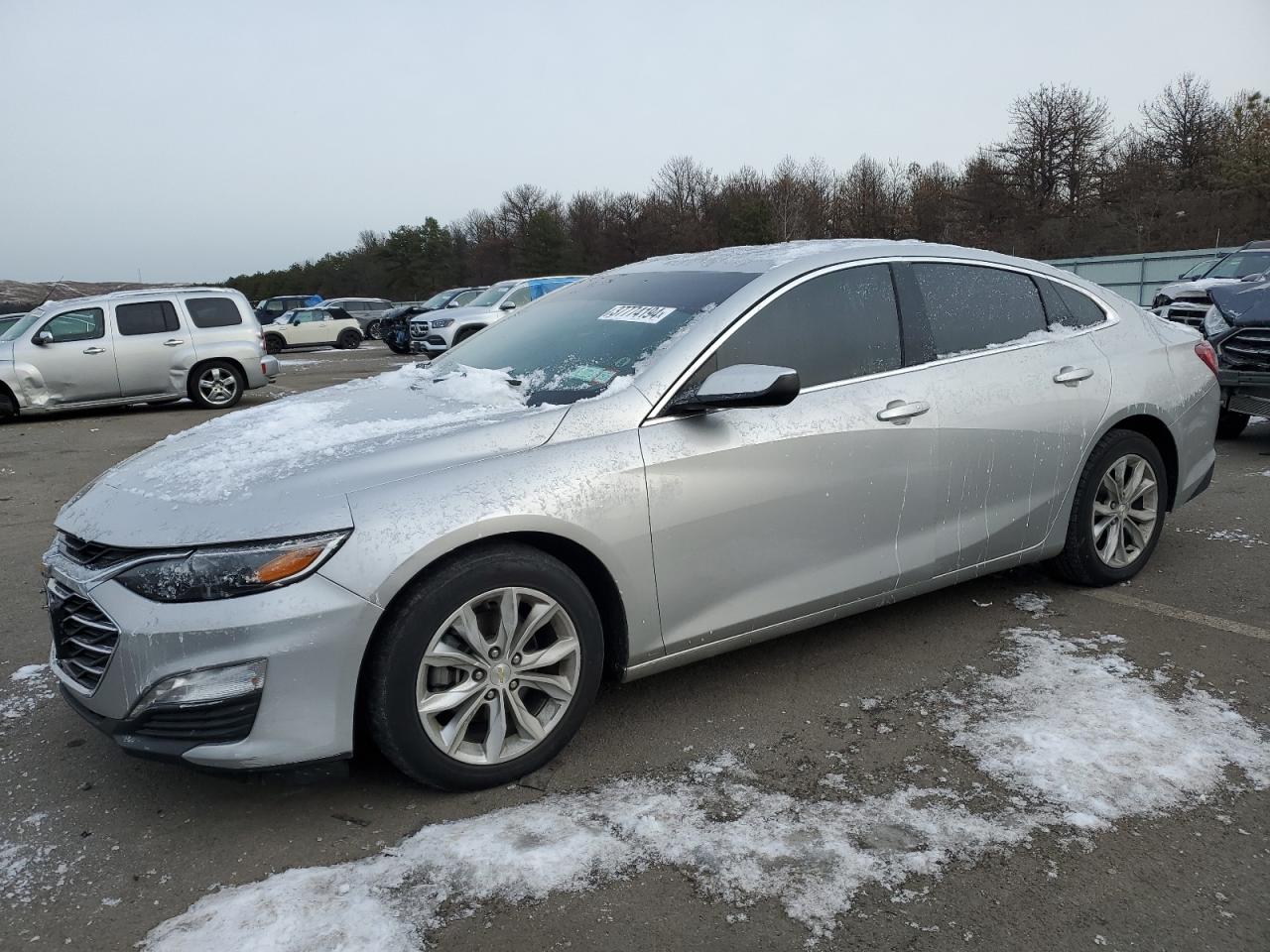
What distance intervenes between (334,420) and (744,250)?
1834 mm

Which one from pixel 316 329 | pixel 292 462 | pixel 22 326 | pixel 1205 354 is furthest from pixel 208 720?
pixel 316 329

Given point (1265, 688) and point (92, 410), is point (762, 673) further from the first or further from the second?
point (92, 410)

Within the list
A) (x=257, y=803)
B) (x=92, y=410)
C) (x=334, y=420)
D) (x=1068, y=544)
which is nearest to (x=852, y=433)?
(x=1068, y=544)

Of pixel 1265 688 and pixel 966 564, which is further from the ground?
pixel 966 564

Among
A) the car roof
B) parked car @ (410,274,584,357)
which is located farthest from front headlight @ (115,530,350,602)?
parked car @ (410,274,584,357)

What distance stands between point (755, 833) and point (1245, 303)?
743 centimetres

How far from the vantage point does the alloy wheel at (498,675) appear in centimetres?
279

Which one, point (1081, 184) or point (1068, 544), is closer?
point (1068, 544)

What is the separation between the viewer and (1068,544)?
173 inches

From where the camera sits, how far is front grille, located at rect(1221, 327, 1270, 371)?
7.59 meters

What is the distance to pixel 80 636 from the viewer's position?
2.81 m

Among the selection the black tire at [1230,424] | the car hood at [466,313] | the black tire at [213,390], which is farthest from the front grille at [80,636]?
the car hood at [466,313]

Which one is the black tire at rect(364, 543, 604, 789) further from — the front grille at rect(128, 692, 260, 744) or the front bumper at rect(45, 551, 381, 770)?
the front grille at rect(128, 692, 260, 744)

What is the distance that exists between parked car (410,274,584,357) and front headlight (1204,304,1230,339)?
13626 millimetres
